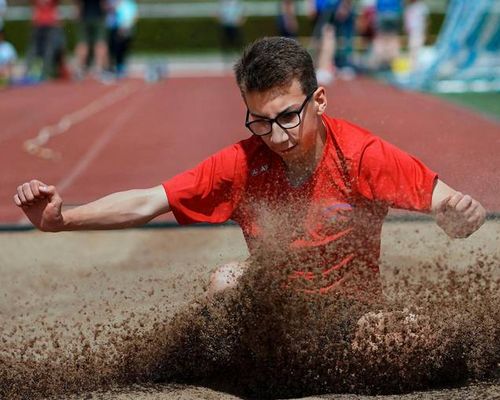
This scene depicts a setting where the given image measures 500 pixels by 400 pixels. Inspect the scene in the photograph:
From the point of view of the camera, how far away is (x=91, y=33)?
21.3 m

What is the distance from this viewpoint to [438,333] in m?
3.48

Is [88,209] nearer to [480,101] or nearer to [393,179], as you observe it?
[393,179]

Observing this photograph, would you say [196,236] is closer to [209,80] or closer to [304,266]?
[304,266]

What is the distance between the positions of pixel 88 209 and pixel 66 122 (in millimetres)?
10217

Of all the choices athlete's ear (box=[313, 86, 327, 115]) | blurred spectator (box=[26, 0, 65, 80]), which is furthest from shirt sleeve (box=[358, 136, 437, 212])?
blurred spectator (box=[26, 0, 65, 80])

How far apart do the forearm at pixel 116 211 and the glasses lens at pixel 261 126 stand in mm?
420

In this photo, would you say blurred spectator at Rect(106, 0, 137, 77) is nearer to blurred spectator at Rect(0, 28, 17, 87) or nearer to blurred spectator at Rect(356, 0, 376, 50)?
blurred spectator at Rect(0, 28, 17, 87)

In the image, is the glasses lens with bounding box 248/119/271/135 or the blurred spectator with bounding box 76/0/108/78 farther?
the blurred spectator with bounding box 76/0/108/78

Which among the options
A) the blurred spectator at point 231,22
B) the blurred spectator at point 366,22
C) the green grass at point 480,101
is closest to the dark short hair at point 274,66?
the green grass at point 480,101

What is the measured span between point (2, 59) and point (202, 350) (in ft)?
55.7

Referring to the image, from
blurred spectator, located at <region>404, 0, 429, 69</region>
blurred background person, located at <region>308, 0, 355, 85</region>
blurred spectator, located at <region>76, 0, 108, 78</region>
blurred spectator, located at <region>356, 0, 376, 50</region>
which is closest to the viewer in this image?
blurred spectator, located at <region>404, 0, 429, 69</region>

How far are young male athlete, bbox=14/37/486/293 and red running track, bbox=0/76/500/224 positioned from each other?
0.94 metres

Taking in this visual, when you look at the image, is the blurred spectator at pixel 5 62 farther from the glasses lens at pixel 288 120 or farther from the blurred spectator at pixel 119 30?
the glasses lens at pixel 288 120

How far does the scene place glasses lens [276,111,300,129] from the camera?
327 cm
